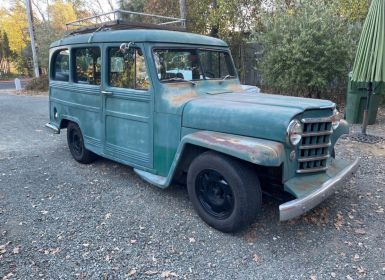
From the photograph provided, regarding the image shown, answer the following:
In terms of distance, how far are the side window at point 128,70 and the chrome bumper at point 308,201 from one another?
206 centimetres

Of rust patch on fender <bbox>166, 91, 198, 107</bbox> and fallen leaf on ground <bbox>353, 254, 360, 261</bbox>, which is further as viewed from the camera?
rust patch on fender <bbox>166, 91, 198, 107</bbox>

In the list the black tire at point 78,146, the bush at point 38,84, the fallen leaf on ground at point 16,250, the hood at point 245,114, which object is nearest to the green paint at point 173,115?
the hood at point 245,114

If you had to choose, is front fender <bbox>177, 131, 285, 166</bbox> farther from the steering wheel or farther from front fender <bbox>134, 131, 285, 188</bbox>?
the steering wheel

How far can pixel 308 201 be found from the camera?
2758mm

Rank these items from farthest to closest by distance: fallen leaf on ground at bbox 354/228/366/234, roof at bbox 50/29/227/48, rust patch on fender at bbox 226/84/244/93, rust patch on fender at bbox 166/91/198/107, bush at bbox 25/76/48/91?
bush at bbox 25/76/48/91
rust patch on fender at bbox 226/84/244/93
roof at bbox 50/29/227/48
rust patch on fender at bbox 166/91/198/107
fallen leaf on ground at bbox 354/228/366/234

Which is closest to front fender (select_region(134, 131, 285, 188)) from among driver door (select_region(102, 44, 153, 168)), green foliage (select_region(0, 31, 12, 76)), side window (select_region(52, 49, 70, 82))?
driver door (select_region(102, 44, 153, 168))

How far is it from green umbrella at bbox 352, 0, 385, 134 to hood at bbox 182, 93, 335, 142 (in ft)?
10.2

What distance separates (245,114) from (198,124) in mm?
552

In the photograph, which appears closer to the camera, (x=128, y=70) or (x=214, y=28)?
A: (x=128, y=70)

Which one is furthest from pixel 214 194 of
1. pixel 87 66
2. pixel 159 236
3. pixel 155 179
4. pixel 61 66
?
pixel 61 66

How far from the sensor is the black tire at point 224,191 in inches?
116

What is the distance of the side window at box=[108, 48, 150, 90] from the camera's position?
3.81 meters

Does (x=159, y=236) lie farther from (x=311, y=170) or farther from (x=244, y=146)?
(x=311, y=170)

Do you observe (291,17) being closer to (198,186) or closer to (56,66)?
(56,66)
